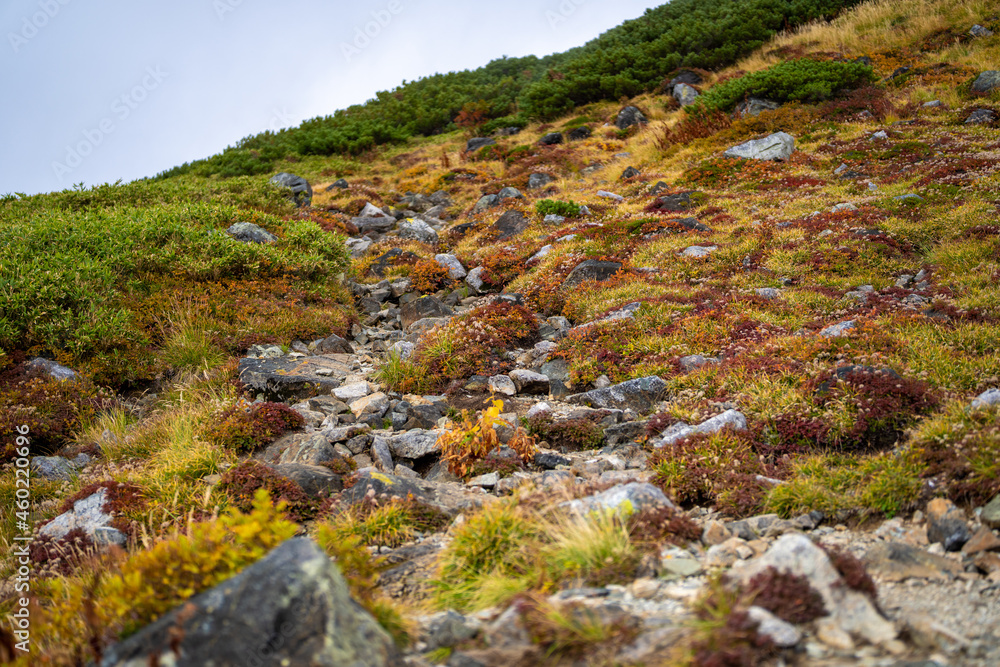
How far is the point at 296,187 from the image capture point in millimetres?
23641

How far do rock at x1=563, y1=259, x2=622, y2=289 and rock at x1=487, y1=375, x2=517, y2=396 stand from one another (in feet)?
13.4

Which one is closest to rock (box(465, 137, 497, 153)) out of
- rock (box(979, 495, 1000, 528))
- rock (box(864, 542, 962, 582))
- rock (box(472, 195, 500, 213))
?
rock (box(472, 195, 500, 213))

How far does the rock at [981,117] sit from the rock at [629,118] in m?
14.1

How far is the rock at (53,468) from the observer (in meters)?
7.21

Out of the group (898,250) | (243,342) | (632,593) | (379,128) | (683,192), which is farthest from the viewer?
(379,128)

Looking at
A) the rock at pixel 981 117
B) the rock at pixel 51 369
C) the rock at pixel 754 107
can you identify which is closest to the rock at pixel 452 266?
the rock at pixel 51 369

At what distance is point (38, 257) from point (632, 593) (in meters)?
11.9

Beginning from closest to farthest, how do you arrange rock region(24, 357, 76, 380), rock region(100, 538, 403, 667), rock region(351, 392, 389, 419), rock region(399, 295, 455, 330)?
1. rock region(100, 538, 403, 667)
2. rock region(351, 392, 389, 419)
3. rock region(24, 357, 76, 380)
4. rock region(399, 295, 455, 330)

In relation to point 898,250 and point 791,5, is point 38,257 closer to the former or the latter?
point 898,250

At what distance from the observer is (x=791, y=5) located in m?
31.7

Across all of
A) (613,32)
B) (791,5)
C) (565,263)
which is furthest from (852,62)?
(613,32)

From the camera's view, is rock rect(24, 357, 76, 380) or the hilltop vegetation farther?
the hilltop vegetation

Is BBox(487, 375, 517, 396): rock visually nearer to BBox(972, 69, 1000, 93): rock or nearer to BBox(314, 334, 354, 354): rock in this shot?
BBox(314, 334, 354, 354): rock

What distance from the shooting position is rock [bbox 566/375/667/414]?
7.73m
